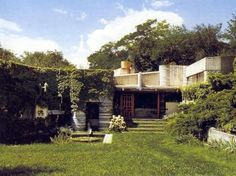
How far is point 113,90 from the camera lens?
33781mm

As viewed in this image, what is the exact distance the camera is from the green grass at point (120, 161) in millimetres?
13039

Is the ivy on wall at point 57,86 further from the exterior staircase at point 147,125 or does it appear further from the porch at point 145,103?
the exterior staircase at point 147,125

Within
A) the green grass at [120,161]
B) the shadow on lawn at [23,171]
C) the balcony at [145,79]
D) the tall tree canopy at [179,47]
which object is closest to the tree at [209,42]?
the tall tree canopy at [179,47]

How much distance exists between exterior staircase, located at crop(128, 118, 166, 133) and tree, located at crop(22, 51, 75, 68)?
27.0 meters

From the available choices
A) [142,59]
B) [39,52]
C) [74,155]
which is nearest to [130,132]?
[74,155]

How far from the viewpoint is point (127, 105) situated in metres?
36.0

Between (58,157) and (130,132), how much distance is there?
1397 cm

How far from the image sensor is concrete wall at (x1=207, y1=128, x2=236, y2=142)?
60.6 ft

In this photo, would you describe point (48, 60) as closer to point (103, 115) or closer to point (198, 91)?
point (103, 115)

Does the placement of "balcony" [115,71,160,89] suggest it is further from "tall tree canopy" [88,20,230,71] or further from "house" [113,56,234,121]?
"tall tree canopy" [88,20,230,71]

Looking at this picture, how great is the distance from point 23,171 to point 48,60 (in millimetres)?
46361

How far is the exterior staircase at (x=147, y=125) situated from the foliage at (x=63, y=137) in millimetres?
5111

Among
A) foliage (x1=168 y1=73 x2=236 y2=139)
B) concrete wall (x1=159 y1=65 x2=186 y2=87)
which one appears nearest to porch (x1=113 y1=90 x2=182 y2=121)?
concrete wall (x1=159 y1=65 x2=186 y2=87)

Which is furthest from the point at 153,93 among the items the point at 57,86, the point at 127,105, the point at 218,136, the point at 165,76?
the point at 218,136
